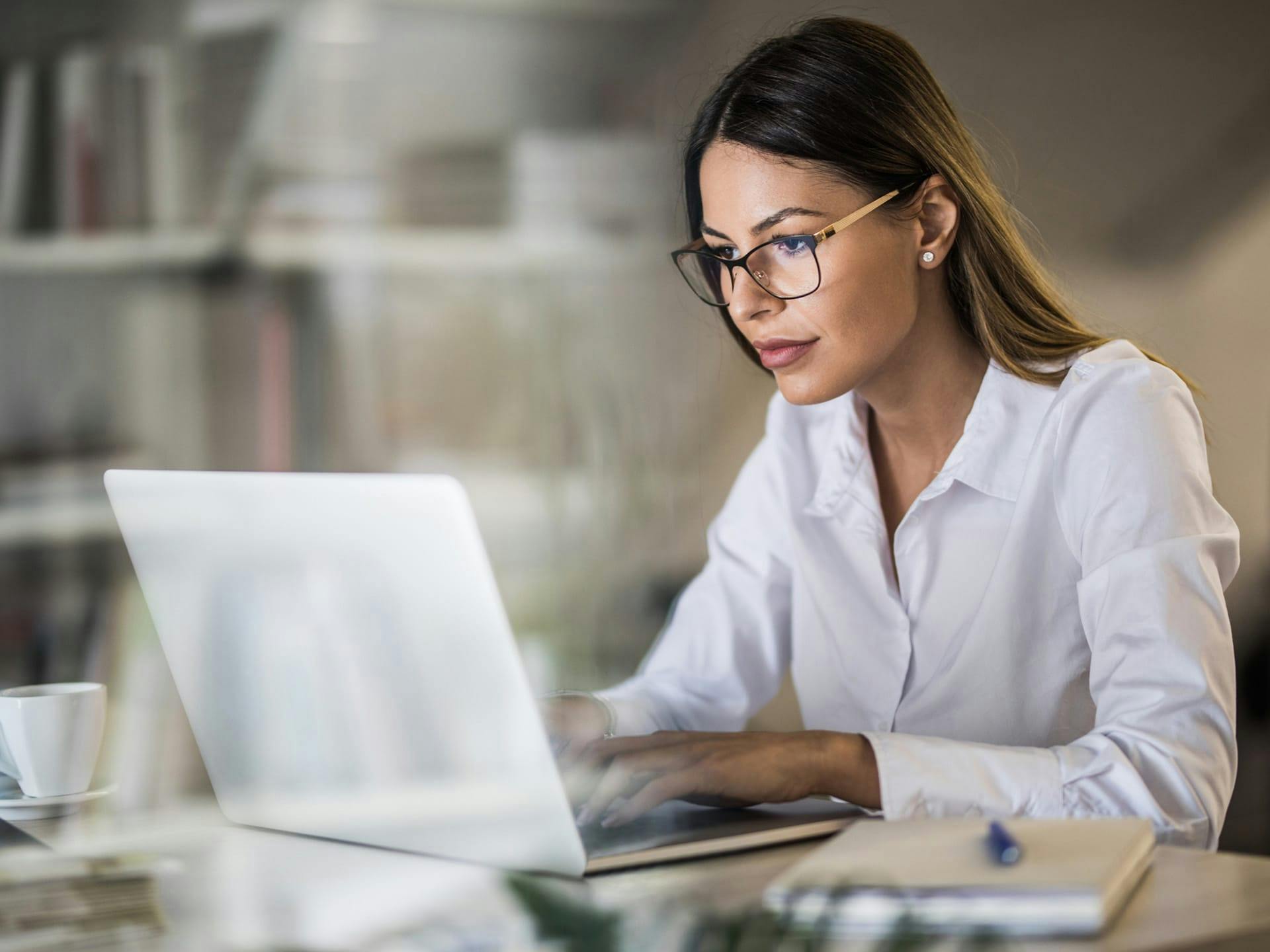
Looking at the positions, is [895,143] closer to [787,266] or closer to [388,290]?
[787,266]

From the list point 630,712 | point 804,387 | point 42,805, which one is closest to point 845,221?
point 804,387

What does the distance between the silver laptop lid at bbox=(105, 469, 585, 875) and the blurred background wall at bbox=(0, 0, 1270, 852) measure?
73 cm

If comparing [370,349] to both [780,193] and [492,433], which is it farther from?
[780,193]

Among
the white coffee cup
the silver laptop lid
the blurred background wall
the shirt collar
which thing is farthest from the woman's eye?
the white coffee cup

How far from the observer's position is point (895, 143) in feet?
4.13

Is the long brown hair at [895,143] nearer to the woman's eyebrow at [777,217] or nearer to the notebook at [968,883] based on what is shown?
the woman's eyebrow at [777,217]

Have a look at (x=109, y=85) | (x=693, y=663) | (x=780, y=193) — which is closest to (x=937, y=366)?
(x=780, y=193)

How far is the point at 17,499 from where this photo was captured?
1.90 meters

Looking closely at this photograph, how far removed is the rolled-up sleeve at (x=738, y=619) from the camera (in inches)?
54.6

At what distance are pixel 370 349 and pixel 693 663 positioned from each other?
3.32 ft

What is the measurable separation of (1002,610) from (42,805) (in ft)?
2.82

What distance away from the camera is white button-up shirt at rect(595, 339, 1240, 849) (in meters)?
0.94

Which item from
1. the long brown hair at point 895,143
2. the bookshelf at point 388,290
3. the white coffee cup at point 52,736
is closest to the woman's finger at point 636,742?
the white coffee cup at point 52,736

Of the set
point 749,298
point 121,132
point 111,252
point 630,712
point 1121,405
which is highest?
point 121,132
